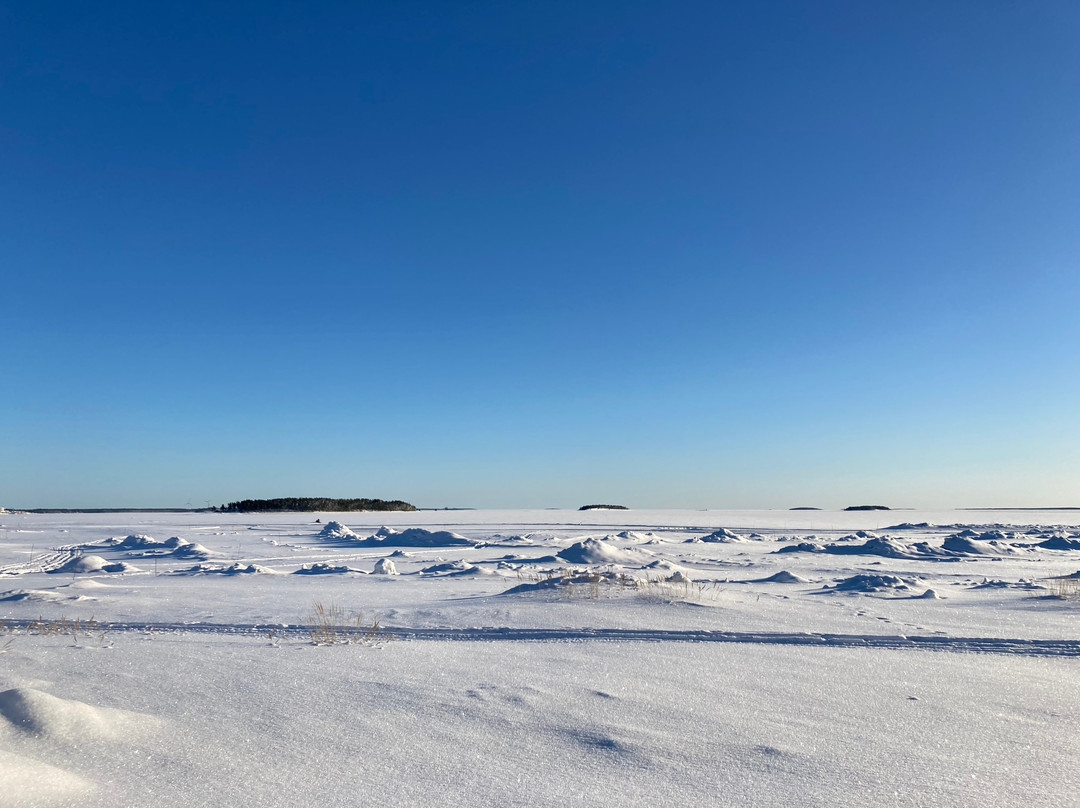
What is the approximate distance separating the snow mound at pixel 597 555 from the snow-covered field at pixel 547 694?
9.88ft

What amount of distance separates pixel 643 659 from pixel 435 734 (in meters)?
1.78

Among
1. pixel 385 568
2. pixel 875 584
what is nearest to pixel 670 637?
pixel 875 584

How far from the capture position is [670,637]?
4777 millimetres

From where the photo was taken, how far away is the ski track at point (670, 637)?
450 cm

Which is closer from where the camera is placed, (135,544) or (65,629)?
(65,629)

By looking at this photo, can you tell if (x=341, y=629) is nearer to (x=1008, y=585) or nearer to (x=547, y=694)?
(x=547, y=694)

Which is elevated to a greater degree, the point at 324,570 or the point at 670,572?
the point at 670,572

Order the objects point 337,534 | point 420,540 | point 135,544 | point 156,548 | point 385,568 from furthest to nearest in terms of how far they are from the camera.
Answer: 1. point 337,534
2. point 420,540
3. point 135,544
4. point 156,548
5. point 385,568

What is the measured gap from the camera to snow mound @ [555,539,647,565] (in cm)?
1050

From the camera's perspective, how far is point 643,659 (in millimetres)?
4117

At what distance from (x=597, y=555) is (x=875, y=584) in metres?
4.52

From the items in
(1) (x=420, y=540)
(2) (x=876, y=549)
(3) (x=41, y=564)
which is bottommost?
(3) (x=41, y=564)

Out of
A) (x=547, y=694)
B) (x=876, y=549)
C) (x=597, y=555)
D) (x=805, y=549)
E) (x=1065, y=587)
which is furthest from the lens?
(x=805, y=549)

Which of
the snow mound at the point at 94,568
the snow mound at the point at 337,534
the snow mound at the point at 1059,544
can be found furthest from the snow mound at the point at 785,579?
the snow mound at the point at 337,534
